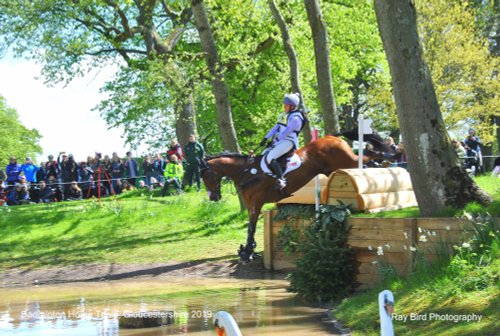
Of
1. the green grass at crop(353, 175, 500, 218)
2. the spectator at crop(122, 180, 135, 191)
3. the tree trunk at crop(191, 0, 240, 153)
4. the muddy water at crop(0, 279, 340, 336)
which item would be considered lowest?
the muddy water at crop(0, 279, 340, 336)

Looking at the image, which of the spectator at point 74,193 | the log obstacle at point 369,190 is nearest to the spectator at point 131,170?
the spectator at point 74,193

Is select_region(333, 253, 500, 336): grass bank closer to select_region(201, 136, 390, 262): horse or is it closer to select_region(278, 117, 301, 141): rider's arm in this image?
select_region(278, 117, 301, 141): rider's arm

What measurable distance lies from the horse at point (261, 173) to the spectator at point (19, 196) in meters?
14.0

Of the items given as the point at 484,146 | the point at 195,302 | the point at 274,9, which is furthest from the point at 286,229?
the point at 484,146

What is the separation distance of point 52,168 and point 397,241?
21457mm

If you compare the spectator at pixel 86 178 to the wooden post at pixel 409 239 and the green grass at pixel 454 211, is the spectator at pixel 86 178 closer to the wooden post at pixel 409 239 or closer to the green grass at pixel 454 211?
the green grass at pixel 454 211

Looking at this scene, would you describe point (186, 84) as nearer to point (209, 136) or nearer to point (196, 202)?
point (196, 202)

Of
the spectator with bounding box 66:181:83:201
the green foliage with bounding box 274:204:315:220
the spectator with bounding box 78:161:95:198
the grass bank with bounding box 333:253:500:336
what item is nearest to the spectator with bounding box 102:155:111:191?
the spectator with bounding box 78:161:95:198

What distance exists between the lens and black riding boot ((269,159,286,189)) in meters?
18.7

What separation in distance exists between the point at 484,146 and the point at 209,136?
16.5 meters

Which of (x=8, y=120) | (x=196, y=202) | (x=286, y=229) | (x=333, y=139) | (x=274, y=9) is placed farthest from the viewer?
(x=8, y=120)

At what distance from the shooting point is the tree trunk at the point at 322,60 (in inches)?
890

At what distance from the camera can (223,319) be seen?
606 centimetres

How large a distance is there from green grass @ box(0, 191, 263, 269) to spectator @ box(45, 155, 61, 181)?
3434 mm
